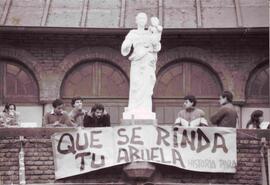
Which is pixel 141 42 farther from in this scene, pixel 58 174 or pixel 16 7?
pixel 16 7

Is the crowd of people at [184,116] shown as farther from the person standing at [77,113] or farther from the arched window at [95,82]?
the arched window at [95,82]

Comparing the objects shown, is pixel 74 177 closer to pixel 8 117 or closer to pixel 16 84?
pixel 8 117

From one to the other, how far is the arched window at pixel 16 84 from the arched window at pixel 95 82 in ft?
2.48

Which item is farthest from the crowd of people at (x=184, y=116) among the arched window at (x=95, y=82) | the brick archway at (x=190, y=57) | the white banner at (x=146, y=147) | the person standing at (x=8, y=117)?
the brick archway at (x=190, y=57)

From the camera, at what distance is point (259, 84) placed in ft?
106

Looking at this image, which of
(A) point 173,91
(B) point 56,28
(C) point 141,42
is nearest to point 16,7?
(B) point 56,28

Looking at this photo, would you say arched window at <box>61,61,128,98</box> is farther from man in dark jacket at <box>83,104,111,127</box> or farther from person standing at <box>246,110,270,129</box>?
man in dark jacket at <box>83,104,111,127</box>

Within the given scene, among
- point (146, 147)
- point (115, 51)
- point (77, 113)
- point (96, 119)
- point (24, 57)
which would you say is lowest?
point (146, 147)

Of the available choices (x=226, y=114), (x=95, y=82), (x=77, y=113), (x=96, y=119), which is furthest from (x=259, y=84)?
(x=96, y=119)

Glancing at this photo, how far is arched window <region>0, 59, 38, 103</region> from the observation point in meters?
32.0

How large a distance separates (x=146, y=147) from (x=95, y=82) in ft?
22.1

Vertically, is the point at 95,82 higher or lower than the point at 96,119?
higher

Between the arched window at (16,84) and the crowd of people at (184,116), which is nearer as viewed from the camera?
the crowd of people at (184,116)

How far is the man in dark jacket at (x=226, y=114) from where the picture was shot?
2565cm
